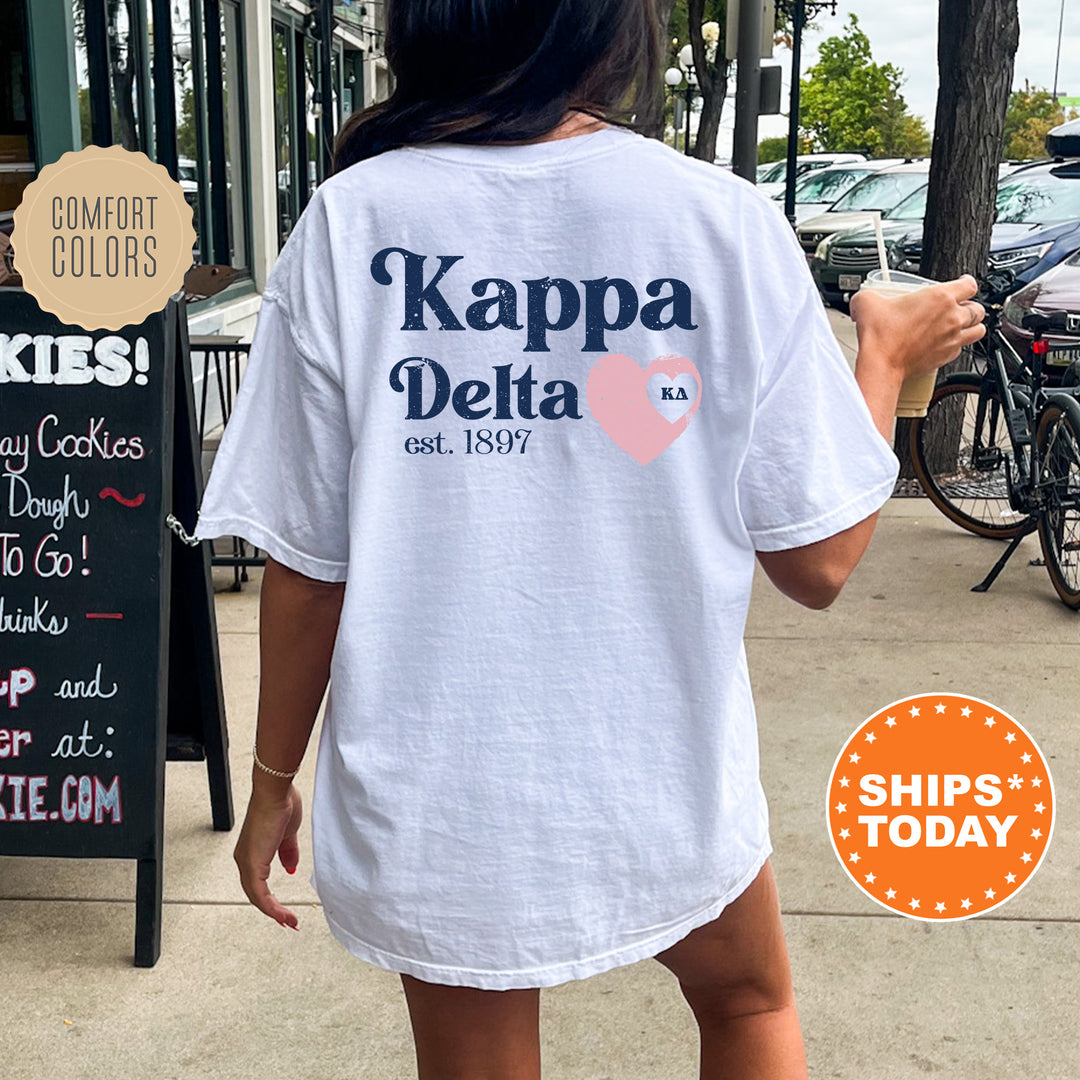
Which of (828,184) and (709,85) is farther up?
(709,85)

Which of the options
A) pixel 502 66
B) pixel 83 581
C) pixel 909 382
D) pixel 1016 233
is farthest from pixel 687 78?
pixel 502 66

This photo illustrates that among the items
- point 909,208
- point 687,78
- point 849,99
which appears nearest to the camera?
point 909,208

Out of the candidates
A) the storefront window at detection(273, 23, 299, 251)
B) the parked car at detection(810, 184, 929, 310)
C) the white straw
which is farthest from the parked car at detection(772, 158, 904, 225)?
the white straw

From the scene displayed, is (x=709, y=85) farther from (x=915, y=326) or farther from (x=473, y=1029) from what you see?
(x=473, y=1029)

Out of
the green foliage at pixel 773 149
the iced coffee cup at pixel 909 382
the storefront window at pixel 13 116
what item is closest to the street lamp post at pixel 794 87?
the storefront window at pixel 13 116

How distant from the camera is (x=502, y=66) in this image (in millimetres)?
1467

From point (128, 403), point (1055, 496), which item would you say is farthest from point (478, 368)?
point (1055, 496)

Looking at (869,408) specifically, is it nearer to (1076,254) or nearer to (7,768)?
(7,768)

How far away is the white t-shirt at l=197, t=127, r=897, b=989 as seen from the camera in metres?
1.42

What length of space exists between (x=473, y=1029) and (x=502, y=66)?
3.36 feet

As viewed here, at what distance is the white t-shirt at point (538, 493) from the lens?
142 centimetres

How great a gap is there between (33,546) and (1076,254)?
1137 centimetres

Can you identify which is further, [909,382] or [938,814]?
[938,814]

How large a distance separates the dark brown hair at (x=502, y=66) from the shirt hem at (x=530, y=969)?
0.84 metres
